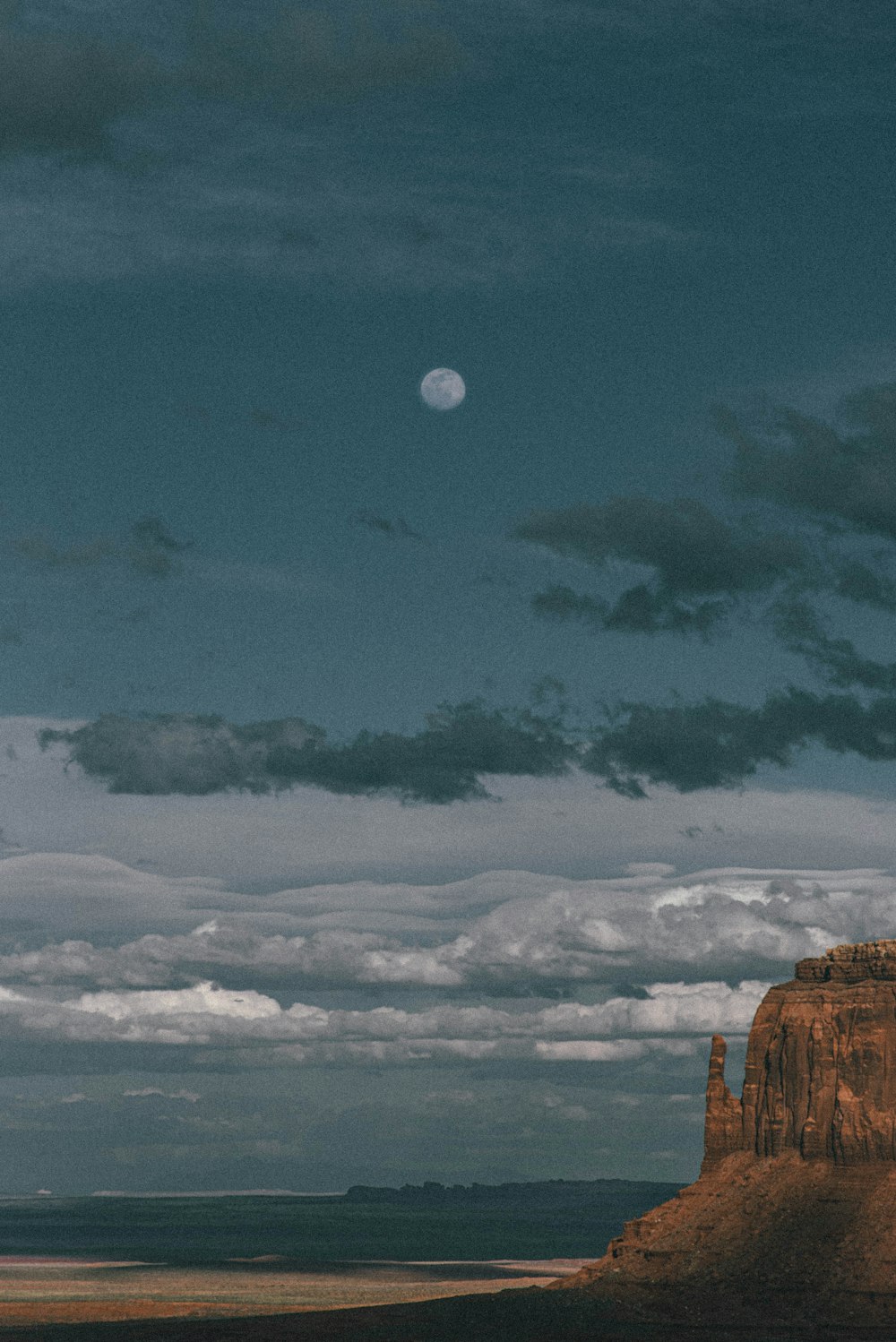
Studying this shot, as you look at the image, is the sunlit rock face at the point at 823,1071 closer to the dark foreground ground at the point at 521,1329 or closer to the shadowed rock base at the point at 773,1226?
the shadowed rock base at the point at 773,1226

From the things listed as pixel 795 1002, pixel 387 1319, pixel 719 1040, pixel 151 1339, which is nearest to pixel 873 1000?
pixel 795 1002

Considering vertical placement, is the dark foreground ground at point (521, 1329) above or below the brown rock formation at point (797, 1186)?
below

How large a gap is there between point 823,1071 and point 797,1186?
1076 cm

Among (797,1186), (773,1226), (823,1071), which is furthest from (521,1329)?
(823,1071)

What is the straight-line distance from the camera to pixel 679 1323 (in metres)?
170

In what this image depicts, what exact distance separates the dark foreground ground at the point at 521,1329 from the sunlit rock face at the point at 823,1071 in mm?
21753

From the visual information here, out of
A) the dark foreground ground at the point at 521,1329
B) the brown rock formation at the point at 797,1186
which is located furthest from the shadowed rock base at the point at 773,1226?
the dark foreground ground at the point at 521,1329

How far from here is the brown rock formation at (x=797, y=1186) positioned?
171m

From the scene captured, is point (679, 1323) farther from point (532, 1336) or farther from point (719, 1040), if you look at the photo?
point (719, 1040)

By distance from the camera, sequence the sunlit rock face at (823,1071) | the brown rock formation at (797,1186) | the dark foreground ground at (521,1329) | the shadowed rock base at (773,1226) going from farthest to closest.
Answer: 1. the sunlit rock face at (823,1071)
2. the brown rock formation at (797,1186)
3. the shadowed rock base at (773,1226)
4. the dark foreground ground at (521,1329)

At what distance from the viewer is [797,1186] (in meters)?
183

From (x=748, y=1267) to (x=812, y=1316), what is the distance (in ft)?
28.7

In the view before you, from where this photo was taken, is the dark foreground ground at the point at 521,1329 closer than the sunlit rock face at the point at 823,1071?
Yes

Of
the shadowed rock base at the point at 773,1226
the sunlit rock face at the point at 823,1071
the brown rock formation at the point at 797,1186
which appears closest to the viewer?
the shadowed rock base at the point at 773,1226
